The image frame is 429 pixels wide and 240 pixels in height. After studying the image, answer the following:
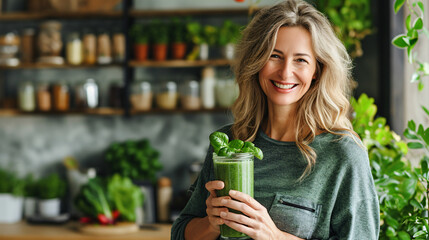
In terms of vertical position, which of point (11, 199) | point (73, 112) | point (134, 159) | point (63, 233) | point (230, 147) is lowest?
point (63, 233)

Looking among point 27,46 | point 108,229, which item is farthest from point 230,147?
point 27,46

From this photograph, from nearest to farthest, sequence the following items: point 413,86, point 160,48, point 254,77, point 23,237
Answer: point 254,77, point 413,86, point 23,237, point 160,48

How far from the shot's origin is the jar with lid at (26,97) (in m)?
3.54

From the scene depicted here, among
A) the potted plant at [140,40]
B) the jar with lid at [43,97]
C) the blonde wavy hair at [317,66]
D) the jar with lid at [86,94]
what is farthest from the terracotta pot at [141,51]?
the blonde wavy hair at [317,66]

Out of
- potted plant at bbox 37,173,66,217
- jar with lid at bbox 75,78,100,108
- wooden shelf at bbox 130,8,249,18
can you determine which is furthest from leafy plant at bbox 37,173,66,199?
wooden shelf at bbox 130,8,249,18

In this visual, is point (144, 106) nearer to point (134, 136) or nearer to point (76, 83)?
point (134, 136)

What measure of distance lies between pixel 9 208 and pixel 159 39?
161 cm

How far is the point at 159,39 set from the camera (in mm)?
3406

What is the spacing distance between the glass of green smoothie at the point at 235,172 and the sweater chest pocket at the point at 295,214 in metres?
0.13

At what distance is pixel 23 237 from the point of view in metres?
3.01

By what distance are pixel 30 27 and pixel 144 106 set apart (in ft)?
3.85

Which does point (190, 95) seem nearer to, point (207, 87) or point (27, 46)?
point (207, 87)

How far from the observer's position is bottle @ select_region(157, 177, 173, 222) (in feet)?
11.3

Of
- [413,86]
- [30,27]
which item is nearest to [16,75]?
[30,27]
